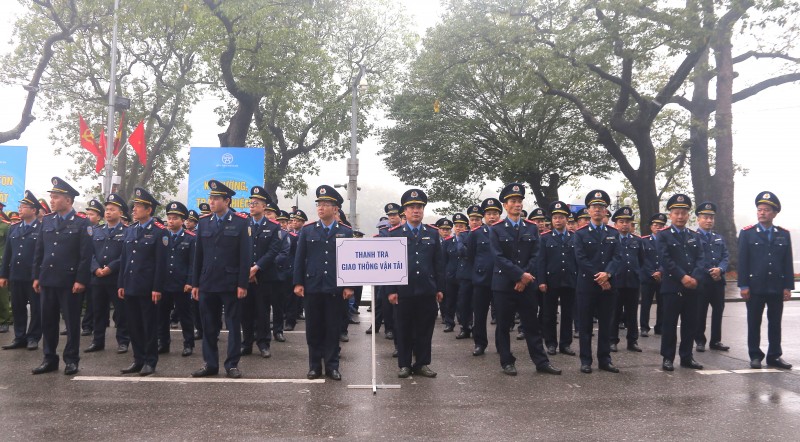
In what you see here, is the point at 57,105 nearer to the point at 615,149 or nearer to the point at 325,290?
the point at 615,149

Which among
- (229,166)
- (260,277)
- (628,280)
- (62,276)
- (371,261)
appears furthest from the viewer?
(229,166)

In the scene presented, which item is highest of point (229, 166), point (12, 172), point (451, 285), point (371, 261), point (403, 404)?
point (229, 166)

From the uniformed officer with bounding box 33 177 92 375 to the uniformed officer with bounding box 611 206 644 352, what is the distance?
7343 mm

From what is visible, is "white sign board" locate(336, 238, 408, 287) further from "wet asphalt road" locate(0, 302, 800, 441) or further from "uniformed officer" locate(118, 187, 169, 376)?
"uniformed officer" locate(118, 187, 169, 376)

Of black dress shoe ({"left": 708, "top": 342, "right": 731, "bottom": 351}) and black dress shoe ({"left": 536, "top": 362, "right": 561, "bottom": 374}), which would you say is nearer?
black dress shoe ({"left": 536, "top": 362, "right": 561, "bottom": 374})

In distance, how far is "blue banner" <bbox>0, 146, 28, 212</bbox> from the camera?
1727 centimetres

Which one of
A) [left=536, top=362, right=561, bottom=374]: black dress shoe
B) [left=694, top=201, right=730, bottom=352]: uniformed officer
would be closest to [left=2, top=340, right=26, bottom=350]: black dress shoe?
[left=536, top=362, right=561, bottom=374]: black dress shoe

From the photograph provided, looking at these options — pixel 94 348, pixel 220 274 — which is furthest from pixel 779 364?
pixel 94 348

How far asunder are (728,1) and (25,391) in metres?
21.4

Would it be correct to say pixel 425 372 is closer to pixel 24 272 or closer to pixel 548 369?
pixel 548 369

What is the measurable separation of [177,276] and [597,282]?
611 cm

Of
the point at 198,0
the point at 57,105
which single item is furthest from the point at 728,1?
the point at 57,105

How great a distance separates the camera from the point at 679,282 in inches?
320

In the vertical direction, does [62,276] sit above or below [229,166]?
below
